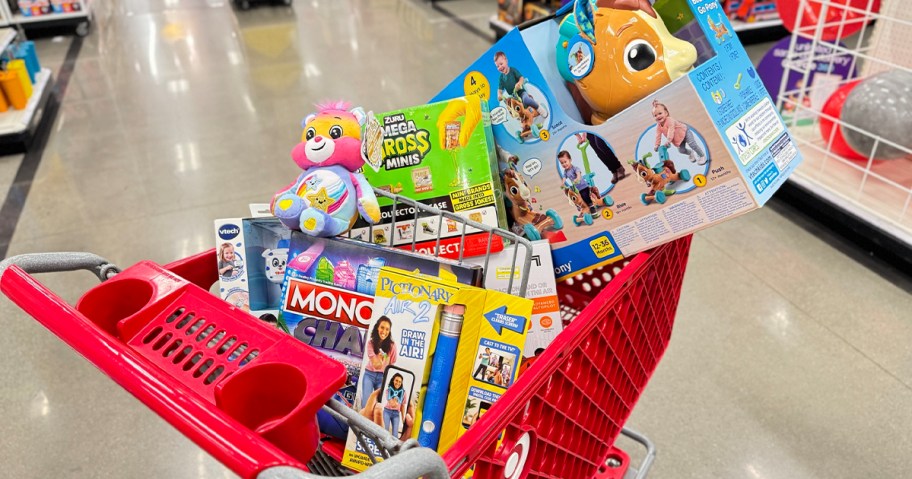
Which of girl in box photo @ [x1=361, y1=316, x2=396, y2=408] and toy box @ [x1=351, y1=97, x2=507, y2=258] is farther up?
toy box @ [x1=351, y1=97, x2=507, y2=258]

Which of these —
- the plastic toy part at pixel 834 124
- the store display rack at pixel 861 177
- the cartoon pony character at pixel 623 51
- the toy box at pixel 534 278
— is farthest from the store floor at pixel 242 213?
the cartoon pony character at pixel 623 51

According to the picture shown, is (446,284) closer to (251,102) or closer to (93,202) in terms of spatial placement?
(93,202)

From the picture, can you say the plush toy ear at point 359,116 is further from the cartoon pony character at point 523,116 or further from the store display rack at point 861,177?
the store display rack at point 861,177

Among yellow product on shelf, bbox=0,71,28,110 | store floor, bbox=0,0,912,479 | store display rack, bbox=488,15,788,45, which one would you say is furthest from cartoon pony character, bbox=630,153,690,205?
store display rack, bbox=488,15,788,45

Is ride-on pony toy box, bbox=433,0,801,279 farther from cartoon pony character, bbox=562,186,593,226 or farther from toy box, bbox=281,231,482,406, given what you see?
toy box, bbox=281,231,482,406

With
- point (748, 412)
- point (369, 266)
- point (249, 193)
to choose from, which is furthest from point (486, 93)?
point (249, 193)

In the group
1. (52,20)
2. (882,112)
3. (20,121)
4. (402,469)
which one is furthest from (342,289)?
(52,20)

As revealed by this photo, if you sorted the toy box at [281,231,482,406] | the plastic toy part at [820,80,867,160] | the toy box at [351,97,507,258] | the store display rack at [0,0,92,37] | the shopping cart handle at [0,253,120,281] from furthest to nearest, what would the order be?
1. the store display rack at [0,0,92,37]
2. the plastic toy part at [820,80,867,160]
3. the toy box at [351,97,507,258]
4. the toy box at [281,231,482,406]
5. the shopping cart handle at [0,253,120,281]

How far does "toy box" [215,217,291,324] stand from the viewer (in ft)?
3.83

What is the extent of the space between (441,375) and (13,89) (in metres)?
3.73

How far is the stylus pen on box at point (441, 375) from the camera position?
0.94 metres

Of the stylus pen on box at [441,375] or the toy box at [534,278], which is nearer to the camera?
the stylus pen on box at [441,375]

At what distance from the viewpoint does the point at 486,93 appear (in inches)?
52.1

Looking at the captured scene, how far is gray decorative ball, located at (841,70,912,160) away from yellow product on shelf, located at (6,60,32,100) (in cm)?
409
